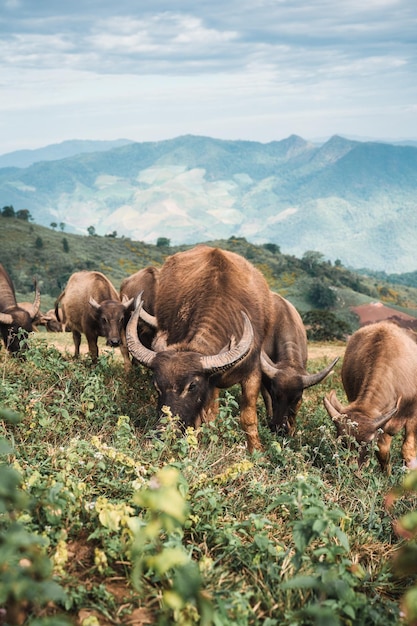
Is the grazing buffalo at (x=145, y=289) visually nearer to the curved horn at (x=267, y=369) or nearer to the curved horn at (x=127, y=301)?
the curved horn at (x=127, y=301)

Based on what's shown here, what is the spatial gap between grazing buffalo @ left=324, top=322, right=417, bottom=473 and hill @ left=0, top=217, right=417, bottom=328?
6569cm

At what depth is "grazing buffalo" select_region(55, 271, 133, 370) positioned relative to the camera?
14.2 metres

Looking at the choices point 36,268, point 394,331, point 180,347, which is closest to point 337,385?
point 394,331

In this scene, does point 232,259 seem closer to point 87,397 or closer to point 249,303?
point 249,303

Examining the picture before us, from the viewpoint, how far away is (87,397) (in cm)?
685

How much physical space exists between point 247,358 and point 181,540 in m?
4.51

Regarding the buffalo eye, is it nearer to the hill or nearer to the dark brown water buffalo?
the dark brown water buffalo

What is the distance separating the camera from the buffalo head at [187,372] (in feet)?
23.0

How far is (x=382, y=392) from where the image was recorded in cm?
828

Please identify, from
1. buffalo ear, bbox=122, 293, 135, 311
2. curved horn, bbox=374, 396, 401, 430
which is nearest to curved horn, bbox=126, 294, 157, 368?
curved horn, bbox=374, 396, 401, 430

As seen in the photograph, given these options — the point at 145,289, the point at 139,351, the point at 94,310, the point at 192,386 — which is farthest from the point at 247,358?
the point at 94,310

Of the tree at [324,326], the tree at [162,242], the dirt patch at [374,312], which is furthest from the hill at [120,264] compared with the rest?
the tree at [324,326]

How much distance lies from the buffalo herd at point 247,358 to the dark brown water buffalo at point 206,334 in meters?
0.01

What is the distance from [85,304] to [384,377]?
8902 mm
